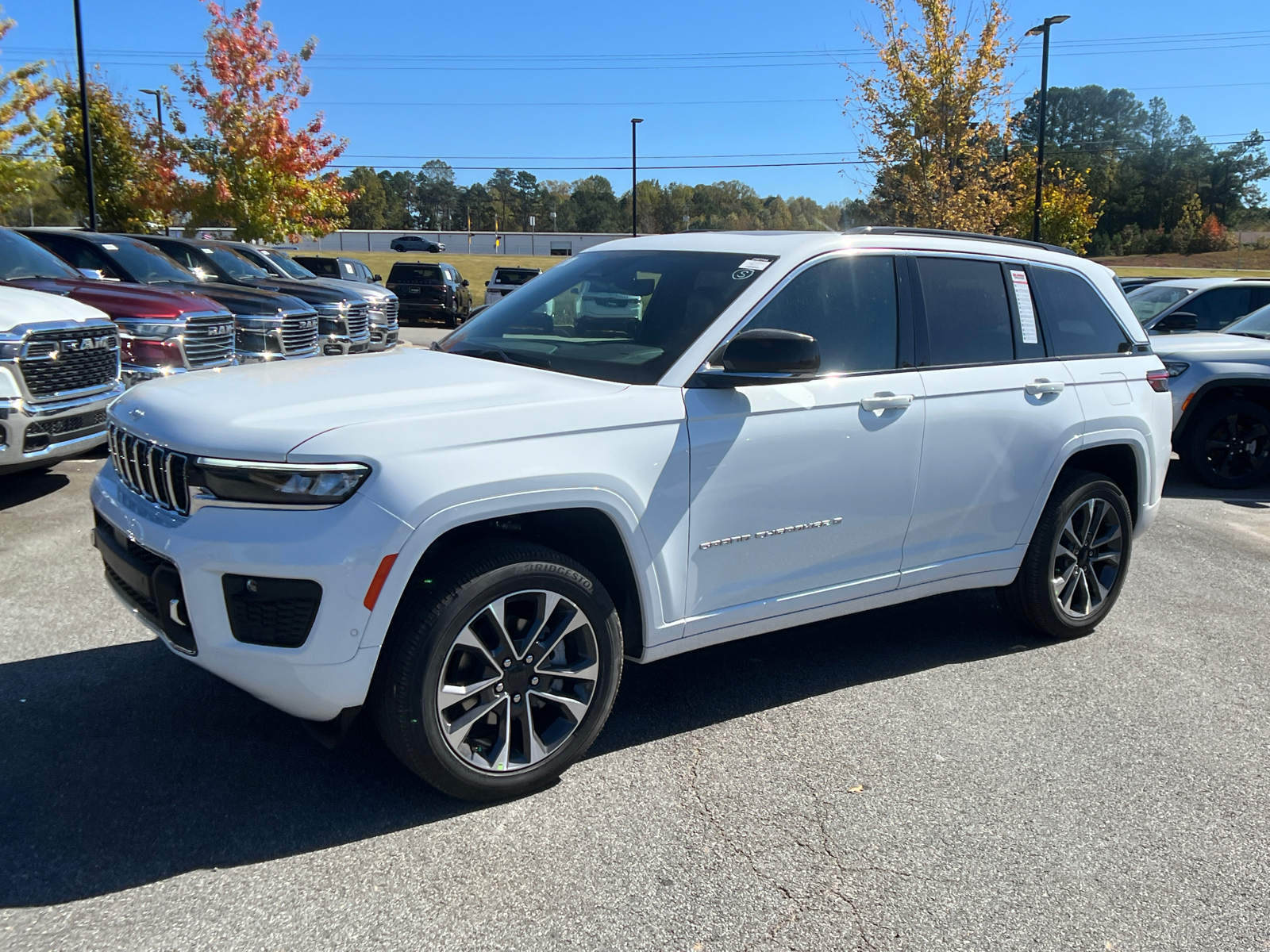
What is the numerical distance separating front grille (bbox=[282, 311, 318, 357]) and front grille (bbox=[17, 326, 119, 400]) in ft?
13.5

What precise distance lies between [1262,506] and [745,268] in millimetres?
7104

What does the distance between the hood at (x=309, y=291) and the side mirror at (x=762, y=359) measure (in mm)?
10781

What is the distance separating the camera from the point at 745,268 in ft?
13.5

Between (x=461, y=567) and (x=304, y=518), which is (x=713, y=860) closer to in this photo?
(x=461, y=567)

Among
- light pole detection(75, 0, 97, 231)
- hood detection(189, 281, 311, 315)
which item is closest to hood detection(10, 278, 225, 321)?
hood detection(189, 281, 311, 315)

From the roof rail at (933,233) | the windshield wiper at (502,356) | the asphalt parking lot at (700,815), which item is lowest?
the asphalt parking lot at (700,815)

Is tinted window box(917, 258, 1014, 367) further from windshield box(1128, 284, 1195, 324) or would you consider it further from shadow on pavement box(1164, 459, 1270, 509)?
windshield box(1128, 284, 1195, 324)

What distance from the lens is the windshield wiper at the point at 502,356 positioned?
159 inches

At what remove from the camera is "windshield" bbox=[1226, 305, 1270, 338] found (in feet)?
33.5

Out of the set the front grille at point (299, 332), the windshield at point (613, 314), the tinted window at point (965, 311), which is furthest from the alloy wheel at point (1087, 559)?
the front grille at point (299, 332)

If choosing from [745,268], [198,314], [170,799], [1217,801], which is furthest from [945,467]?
[198,314]

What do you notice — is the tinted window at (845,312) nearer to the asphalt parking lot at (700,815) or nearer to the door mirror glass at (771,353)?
the door mirror glass at (771,353)

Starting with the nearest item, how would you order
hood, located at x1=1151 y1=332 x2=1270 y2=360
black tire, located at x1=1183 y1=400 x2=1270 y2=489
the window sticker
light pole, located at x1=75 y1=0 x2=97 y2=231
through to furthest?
the window sticker → hood, located at x1=1151 y1=332 x2=1270 y2=360 → black tire, located at x1=1183 y1=400 x2=1270 y2=489 → light pole, located at x1=75 y1=0 x2=97 y2=231

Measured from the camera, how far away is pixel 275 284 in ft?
45.9
